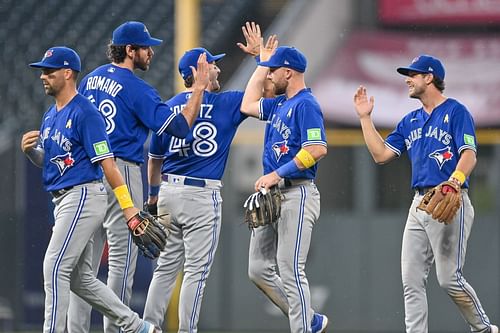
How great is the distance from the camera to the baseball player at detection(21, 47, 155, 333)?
18.3 ft

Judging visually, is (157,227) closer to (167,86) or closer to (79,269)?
(79,269)

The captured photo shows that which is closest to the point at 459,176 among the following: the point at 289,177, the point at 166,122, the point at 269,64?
the point at 289,177

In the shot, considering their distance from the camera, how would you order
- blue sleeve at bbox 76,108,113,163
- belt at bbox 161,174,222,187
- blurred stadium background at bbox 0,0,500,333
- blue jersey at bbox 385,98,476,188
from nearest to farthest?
blue sleeve at bbox 76,108,113,163 < blue jersey at bbox 385,98,476,188 < belt at bbox 161,174,222,187 < blurred stadium background at bbox 0,0,500,333

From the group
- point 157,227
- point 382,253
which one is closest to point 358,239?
point 382,253

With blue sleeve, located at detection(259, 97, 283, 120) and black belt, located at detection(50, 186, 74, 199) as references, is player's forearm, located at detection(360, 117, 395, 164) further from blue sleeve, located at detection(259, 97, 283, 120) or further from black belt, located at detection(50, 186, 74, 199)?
black belt, located at detection(50, 186, 74, 199)

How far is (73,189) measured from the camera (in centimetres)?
566

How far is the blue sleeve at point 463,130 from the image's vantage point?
236 inches

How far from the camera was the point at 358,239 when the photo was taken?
10109 mm

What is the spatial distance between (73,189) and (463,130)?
2136 millimetres

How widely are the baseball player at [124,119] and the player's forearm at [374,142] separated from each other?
0.99 metres

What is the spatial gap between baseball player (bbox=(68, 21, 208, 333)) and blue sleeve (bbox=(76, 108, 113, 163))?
0.43 meters

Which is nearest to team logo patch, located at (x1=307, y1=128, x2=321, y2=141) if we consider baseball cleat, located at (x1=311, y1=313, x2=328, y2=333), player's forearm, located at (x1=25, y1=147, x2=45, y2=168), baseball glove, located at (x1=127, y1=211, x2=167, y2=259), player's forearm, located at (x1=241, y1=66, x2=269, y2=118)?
player's forearm, located at (x1=241, y1=66, x2=269, y2=118)

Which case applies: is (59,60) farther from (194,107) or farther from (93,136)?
(194,107)

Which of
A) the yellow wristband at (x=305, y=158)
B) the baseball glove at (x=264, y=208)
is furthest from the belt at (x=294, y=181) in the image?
the yellow wristband at (x=305, y=158)
